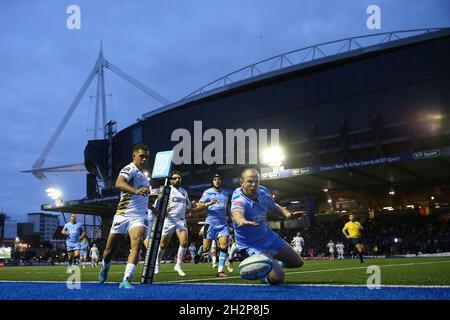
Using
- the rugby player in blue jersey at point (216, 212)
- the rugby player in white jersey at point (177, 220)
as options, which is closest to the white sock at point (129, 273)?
the rugby player in white jersey at point (177, 220)

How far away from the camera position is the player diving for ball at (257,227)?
266 inches

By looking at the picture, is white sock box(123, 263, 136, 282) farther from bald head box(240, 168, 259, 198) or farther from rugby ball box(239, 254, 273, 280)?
bald head box(240, 168, 259, 198)

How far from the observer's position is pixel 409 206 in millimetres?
41844

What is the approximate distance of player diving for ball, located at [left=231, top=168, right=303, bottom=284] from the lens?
22.1 feet

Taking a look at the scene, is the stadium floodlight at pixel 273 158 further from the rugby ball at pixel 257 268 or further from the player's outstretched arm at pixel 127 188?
the rugby ball at pixel 257 268

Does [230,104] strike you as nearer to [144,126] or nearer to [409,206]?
[144,126]

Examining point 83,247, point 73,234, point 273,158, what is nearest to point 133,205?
point 73,234

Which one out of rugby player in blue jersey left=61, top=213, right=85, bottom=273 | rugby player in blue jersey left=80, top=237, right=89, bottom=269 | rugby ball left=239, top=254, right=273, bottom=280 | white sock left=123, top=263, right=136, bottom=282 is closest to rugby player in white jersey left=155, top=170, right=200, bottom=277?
white sock left=123, top=263, right=136, bottom=282

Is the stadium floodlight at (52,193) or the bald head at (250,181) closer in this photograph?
the bald head at (250,181)

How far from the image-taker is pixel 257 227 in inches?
274

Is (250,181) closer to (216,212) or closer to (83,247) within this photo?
(216,212)

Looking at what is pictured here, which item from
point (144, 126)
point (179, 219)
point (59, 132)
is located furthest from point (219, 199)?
point (59, 132)

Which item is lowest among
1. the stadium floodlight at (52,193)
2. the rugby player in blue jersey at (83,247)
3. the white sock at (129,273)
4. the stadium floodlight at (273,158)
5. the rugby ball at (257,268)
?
the rugby player in blue jersey at (83,247)

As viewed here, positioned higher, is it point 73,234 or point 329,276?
point 73,234
